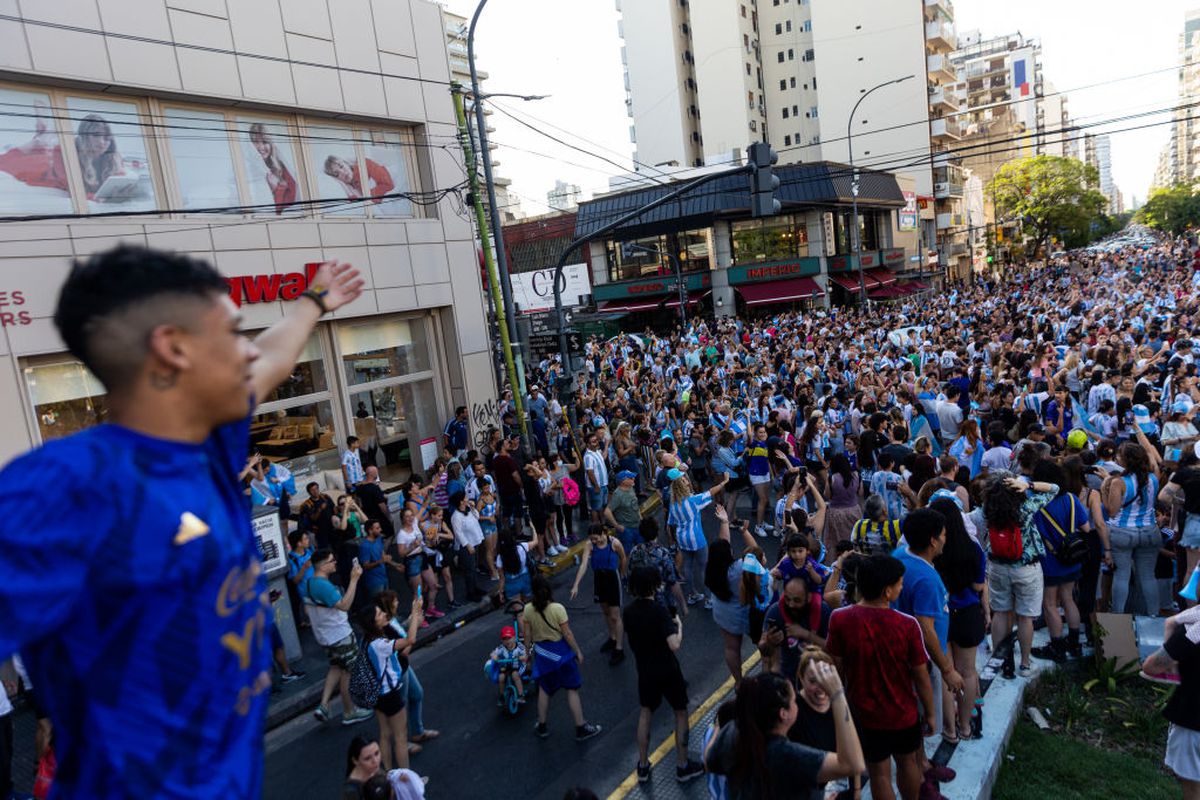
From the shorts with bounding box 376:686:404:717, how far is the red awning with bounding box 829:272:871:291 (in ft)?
133

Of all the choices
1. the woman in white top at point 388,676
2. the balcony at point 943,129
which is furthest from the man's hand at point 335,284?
the balcony at point 943,129

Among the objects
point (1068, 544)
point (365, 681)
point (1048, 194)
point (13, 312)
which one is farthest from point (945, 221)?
point (365, 681)

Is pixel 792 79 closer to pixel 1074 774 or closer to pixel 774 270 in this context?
pixel 774 270

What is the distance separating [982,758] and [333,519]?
7.68 meters

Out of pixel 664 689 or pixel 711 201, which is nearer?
pixel 664 689

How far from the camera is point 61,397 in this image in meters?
10.8

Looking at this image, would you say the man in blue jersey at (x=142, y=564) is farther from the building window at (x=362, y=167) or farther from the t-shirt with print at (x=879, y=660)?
the building window at (x=362, y=167)

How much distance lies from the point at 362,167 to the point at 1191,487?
45.3 feet

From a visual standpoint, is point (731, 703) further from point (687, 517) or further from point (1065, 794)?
point (687, 517)

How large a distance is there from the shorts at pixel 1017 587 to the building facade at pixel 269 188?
7.99m

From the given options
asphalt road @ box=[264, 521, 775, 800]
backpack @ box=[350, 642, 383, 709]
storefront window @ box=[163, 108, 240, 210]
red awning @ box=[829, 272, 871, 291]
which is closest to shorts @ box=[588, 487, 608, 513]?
asphalt road @ box=[264, 521, 775, 800]

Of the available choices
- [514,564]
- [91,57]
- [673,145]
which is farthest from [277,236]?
[673,145]

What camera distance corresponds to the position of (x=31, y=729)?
807 centimetres

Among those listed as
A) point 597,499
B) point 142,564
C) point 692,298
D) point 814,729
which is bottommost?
point 597,499
